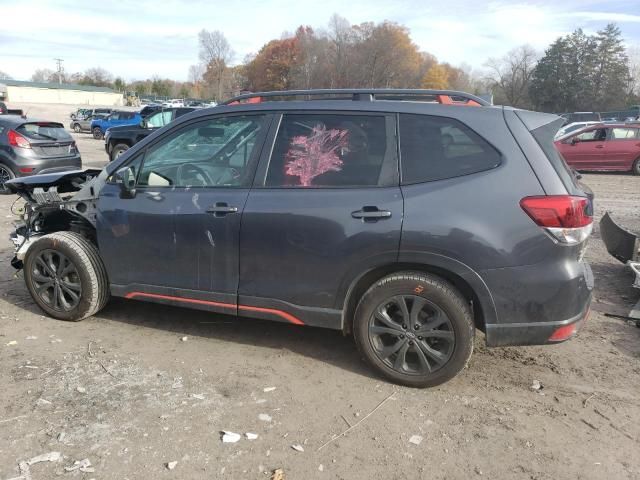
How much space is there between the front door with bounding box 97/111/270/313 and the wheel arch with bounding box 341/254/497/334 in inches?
33.6

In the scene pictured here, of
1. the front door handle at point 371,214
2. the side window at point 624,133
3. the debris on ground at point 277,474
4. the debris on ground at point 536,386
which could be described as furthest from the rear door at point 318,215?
the side window at point 624,133

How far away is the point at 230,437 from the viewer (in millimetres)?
2834

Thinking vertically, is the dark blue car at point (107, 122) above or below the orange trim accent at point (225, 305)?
above

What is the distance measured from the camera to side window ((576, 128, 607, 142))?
51.8ft

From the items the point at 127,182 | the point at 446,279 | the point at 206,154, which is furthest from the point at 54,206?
the point at 446,279

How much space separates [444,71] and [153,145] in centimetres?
9611

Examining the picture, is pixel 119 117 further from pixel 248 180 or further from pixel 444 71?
pixel 444 71

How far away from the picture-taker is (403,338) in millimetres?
3314

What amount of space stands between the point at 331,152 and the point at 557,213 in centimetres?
146

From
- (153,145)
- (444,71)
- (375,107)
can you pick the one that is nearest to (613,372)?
(375,107)

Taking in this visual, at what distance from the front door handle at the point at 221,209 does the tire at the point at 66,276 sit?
1264 mm

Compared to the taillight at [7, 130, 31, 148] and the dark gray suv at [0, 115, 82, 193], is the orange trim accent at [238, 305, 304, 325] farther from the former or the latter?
the taillight at [7, 130, 31, 148]

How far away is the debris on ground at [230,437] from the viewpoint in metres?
2.81

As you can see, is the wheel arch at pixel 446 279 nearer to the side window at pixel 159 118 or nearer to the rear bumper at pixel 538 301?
the rear bumper at pixel 538 301
